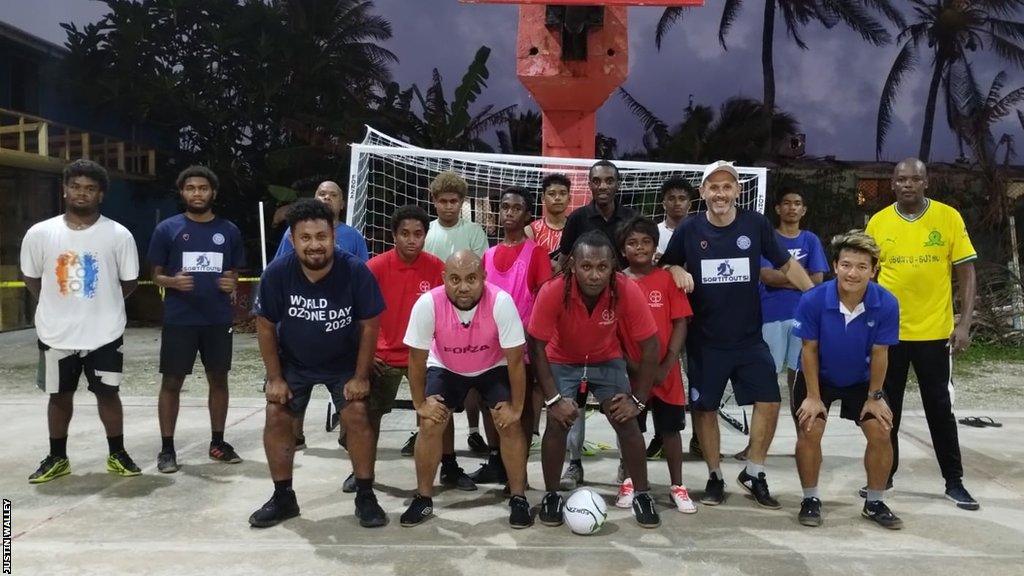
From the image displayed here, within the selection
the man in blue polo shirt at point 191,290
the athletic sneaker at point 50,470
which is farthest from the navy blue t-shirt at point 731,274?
the athletic sneaker at point 50,470

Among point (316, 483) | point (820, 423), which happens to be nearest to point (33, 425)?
point (316, 483)

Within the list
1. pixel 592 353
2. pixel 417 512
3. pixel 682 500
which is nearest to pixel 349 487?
pixel 417 512

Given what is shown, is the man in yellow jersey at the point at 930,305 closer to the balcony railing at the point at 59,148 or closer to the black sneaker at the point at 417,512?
the black sneaker at the point at 417,512

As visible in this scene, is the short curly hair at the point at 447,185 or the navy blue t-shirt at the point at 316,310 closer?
the navy blue t-shirt at the point at 316,310

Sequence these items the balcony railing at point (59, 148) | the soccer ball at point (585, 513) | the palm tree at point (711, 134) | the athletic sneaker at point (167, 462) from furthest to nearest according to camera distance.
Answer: the palm tree at point (711, 134) → the balcony railing at point (59, 148) → the athletic sneaker at point (167, 462) → the soccer ball at point (585, 513)

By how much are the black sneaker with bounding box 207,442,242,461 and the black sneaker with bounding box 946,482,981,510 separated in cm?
436

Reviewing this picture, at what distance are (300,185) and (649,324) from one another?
49.8 feet

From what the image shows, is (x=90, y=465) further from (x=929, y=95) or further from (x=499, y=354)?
(x=929, y=95)

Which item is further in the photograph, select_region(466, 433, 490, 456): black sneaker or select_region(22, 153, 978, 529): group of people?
select_region(466, 433, 490, 456): black sneaker

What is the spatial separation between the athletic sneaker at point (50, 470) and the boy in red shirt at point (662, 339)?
3357 mm

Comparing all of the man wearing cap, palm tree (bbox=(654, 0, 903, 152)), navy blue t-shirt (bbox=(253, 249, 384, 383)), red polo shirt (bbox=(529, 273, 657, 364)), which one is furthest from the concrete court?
palm tree (bbox=(654, 0, 903, 152))

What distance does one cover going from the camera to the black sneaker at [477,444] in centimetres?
573

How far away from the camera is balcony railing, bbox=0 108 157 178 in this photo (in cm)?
1530

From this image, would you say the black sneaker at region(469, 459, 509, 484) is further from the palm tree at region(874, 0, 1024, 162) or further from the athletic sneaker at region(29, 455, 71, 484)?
the palm tree at region(874, 0, 1024, 162)
